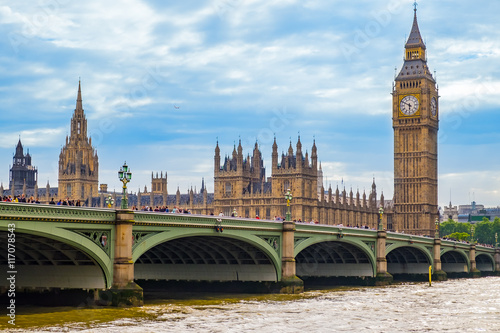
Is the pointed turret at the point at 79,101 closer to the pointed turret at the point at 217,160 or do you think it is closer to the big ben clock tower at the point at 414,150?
the pointed turret at the point at 217,160

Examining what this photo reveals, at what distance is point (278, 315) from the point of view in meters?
50.5

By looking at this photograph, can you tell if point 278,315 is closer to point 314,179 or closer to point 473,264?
point 473,264

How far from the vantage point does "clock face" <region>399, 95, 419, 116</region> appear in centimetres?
17300

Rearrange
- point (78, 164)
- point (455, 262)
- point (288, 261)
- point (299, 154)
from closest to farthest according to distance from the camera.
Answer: point (288, 261) → point (455, 262) → point (299, 154) → point (78, 164)

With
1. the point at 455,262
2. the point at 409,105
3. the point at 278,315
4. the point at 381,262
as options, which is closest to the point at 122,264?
the point at 278,315

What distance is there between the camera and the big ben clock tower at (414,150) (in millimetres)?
171500

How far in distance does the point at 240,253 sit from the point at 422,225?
107755mm

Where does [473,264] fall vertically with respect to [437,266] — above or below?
below

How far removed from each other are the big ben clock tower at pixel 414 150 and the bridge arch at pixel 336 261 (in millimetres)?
85770

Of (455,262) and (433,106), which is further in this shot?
(433,106)

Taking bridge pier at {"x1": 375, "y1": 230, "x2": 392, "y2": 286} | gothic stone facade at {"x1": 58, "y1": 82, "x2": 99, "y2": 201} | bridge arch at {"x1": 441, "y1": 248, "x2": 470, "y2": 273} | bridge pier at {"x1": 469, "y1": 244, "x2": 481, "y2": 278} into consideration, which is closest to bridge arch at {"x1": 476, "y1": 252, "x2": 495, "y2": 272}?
bridge pier at {"x1": 469, "y1": 244, "x2": 481, "y2": 278}

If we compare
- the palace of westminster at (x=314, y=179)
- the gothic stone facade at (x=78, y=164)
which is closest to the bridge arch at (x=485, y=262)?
the palace of westminster at (x=314, y=179)

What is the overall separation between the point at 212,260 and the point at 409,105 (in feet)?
363

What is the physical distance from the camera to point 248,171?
160 m
